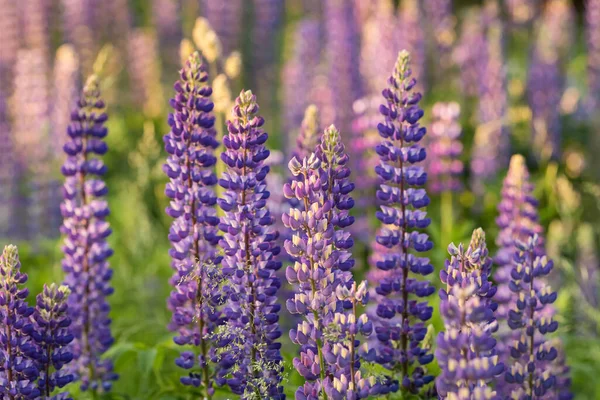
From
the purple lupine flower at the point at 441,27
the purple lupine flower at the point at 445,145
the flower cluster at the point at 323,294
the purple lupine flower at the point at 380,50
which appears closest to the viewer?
the flower cluster at the point at 323,294

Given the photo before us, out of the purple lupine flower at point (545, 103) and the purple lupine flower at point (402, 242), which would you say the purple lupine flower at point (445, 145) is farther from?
the purple lupine flower at point (402, 242)

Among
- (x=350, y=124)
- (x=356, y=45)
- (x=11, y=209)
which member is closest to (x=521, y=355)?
(x=350, y=124)

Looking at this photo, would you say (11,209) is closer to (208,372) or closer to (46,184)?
(46,184)

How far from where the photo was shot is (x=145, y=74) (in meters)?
10.7

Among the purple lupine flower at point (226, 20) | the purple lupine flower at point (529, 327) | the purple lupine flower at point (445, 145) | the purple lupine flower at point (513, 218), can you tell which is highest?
the purple lupine flower at point (226, 20)

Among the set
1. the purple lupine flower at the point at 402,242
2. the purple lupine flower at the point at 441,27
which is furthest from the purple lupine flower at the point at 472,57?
the purple lupine flower at the point at 402,242

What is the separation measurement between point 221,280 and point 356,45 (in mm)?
5431

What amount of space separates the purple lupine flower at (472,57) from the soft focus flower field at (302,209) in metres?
0.04

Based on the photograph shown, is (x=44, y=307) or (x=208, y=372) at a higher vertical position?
(x=44, y=307)

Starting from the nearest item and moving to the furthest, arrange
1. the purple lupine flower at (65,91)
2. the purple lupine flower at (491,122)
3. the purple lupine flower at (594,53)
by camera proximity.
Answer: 1. the purple lupine flower at (65,91)
2. the purple lupine flower at (491,122)
3. the purple lupine flower at (594,53)

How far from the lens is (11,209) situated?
8.21 meters

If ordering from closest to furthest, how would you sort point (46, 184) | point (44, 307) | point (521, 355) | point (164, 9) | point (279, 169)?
point (44, 307)
point (521, 355)
point (46, 184)
point (279, 169)
point (164, 9)

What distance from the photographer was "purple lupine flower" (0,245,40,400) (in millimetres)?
3064

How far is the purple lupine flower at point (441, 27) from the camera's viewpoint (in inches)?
381
